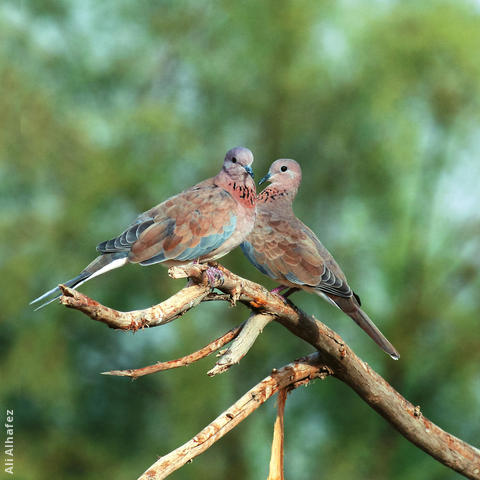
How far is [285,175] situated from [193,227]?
33.0 inches

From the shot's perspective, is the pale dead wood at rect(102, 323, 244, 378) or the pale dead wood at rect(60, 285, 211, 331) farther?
the pale dead wood at rect(102, 323, 244, 378)

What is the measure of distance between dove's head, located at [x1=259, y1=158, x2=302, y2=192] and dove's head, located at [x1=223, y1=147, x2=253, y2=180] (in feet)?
1.87

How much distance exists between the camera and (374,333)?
9.54 ft

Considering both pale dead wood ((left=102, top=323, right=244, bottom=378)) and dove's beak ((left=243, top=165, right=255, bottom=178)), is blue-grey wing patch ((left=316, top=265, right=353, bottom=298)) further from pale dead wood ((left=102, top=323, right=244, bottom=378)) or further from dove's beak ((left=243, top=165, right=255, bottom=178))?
dove's beak ((left=243, top=165, right=255, bottom=178))

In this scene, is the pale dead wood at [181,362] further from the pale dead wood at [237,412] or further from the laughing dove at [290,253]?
the laughing dove at [290,253]

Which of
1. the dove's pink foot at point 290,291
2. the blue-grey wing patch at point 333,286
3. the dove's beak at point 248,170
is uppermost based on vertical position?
the dove's beak at point 248,170

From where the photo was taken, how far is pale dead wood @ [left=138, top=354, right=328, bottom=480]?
2.13m

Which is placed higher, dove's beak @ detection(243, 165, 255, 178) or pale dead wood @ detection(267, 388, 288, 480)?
dove's beak @ detection(243, 165, 255, 178)

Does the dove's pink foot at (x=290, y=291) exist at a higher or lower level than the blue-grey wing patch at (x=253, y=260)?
lower

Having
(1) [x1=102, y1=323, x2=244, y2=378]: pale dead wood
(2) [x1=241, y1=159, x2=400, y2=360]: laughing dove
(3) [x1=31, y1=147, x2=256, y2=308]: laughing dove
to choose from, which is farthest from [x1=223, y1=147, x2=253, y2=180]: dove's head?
(1) [x1=102, y1=323, x2=244, y2=378]: pale dead wood

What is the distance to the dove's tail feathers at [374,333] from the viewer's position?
2.82 m

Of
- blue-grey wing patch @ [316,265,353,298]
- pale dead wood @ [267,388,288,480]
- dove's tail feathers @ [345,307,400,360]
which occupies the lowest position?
pale dead wood @ [267,388,288,480]

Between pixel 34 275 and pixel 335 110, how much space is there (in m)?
3.31

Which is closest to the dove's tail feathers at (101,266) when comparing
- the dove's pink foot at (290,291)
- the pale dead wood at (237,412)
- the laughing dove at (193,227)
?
the laughing dove at (193,227)
